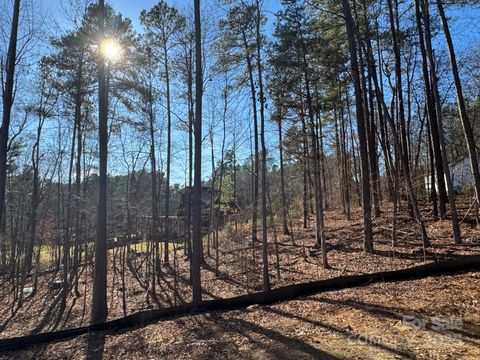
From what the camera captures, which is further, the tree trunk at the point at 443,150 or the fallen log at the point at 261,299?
the tree trunk at the point at 443,150

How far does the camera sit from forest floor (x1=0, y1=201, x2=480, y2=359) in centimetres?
431

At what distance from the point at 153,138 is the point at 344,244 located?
414 inches

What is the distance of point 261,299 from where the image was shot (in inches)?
290

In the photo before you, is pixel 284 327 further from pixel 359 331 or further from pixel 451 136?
pixel 451 136

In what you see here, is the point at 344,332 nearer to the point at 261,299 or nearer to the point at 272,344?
the point at 272,344

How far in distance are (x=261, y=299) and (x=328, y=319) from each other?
214 cm

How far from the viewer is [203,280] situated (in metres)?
12.0

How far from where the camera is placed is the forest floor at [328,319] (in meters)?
4.31

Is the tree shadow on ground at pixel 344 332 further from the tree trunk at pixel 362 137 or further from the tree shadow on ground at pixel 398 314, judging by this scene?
the tree trunk at pixel 362 137

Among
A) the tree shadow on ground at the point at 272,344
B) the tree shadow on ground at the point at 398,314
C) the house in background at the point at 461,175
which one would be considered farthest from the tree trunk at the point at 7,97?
the house in background at the point at 461,175

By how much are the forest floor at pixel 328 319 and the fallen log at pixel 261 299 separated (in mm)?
278

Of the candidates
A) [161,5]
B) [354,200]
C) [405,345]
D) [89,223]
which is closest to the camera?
[405,345]

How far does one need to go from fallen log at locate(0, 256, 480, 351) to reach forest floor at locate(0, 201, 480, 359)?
0.91 feet

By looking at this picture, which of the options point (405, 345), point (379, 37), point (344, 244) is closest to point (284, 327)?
point (405, 345)
